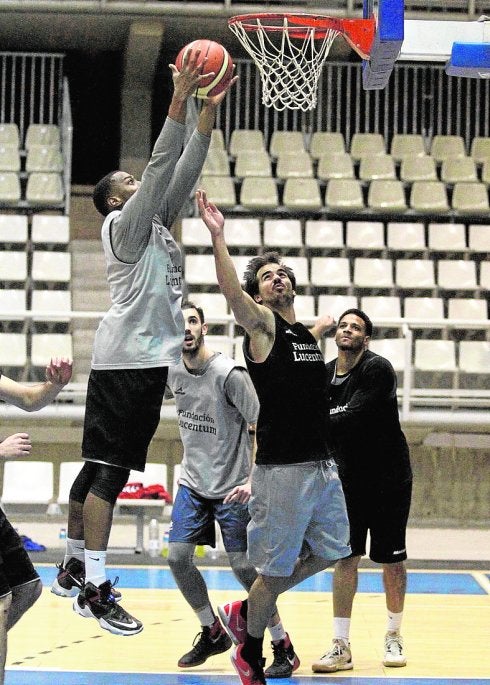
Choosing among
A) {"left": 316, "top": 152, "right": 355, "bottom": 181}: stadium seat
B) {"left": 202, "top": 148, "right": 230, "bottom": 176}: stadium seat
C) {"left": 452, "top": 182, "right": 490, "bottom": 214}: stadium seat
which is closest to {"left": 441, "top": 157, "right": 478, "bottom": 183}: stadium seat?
{"left": 452, "top": 182, "right": 490, "bottom": 214}: stadium seat

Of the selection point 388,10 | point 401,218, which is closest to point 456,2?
point 401,218

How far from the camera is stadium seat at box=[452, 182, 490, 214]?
14750mm

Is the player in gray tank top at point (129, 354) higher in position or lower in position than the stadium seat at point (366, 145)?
lower

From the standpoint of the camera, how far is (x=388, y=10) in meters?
6.05

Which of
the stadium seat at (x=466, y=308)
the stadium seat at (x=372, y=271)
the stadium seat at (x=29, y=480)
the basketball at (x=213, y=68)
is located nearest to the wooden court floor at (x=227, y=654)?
the stadium seat at (x=29, y=480)

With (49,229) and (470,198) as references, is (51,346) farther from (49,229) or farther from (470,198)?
(470,198)

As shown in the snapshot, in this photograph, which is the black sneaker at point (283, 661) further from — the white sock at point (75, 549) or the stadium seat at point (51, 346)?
the stadium seat at point (51, 346)

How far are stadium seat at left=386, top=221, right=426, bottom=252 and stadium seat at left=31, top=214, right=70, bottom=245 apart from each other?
373cm

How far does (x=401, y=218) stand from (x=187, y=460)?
8.45 m

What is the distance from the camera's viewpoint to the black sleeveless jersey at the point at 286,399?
6.05 meters

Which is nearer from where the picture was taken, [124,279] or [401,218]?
[124,279]

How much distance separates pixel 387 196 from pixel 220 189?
1980mm

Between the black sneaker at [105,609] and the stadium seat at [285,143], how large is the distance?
36.4 feet

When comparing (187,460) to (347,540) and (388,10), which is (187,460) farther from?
(388,10)
